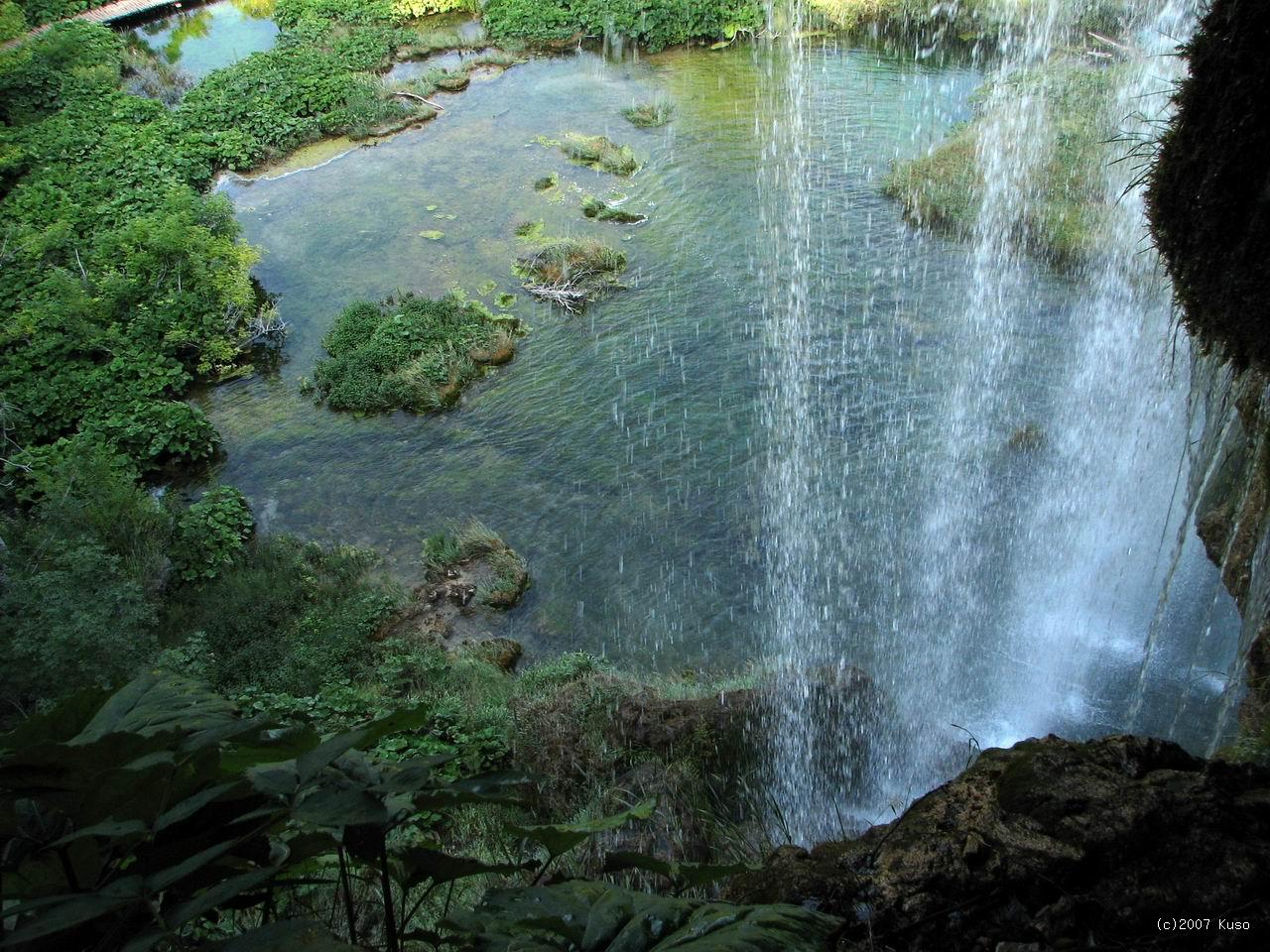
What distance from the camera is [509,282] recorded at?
10.8 meters

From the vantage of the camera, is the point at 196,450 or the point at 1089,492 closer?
the point at 1089,492

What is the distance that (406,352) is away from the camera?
9773 millimetres

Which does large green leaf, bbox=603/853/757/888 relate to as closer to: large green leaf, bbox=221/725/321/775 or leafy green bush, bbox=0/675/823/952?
leafy green bush, bbox=0/675/823/952

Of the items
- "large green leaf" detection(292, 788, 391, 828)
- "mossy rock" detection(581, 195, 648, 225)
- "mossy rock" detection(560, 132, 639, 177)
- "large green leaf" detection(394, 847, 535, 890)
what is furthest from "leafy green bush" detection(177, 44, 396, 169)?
"large green leaf" detection(292, 788, 391, 828)

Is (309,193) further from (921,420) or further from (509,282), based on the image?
(921,420)

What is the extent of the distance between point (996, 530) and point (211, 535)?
600 cm

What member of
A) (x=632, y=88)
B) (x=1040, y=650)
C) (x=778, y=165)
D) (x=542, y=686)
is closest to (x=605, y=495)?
(x=542, y=686)

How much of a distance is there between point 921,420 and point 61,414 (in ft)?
24.9

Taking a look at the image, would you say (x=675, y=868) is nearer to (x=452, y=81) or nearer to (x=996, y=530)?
(x=996, y=530)

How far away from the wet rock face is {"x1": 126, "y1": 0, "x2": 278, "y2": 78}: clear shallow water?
16223 mm

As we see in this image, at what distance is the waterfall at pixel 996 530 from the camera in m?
5.54

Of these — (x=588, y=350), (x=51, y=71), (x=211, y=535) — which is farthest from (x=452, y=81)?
(x=211, y=535)

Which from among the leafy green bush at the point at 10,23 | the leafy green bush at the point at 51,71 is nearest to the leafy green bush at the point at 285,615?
the leafy green bush at the point at 51,71

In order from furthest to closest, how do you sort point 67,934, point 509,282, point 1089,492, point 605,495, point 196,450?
point 509,282 → point 196,450 → point 605,495 → point 1089,492 → point 67,934
